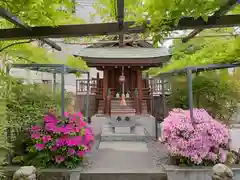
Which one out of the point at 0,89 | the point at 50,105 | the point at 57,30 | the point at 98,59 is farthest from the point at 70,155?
the point at 98,59

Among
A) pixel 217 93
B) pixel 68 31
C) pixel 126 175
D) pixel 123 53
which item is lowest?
pixel 126 175

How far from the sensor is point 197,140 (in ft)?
15.0

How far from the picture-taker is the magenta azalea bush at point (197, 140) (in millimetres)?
4594

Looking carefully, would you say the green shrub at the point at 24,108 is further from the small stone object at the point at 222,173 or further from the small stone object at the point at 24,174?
the small stone object at the point at 222,173

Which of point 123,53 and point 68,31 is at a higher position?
point 123,53

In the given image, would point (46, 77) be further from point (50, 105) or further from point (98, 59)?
point (50, 105)

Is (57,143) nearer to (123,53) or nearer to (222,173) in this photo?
(222,173)

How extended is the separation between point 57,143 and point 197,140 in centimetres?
268

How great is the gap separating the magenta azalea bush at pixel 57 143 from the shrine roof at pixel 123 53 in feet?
16.0

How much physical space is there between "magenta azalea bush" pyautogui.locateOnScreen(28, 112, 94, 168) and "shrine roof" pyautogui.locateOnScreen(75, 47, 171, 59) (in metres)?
4.88

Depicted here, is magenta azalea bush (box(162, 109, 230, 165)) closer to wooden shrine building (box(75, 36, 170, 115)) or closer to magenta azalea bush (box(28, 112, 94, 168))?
magenta azalea bush (box(28, 112, 94, 168))

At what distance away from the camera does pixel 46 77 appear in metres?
13.8

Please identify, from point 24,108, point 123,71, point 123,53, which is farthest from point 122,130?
point 24,108

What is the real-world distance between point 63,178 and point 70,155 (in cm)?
44
